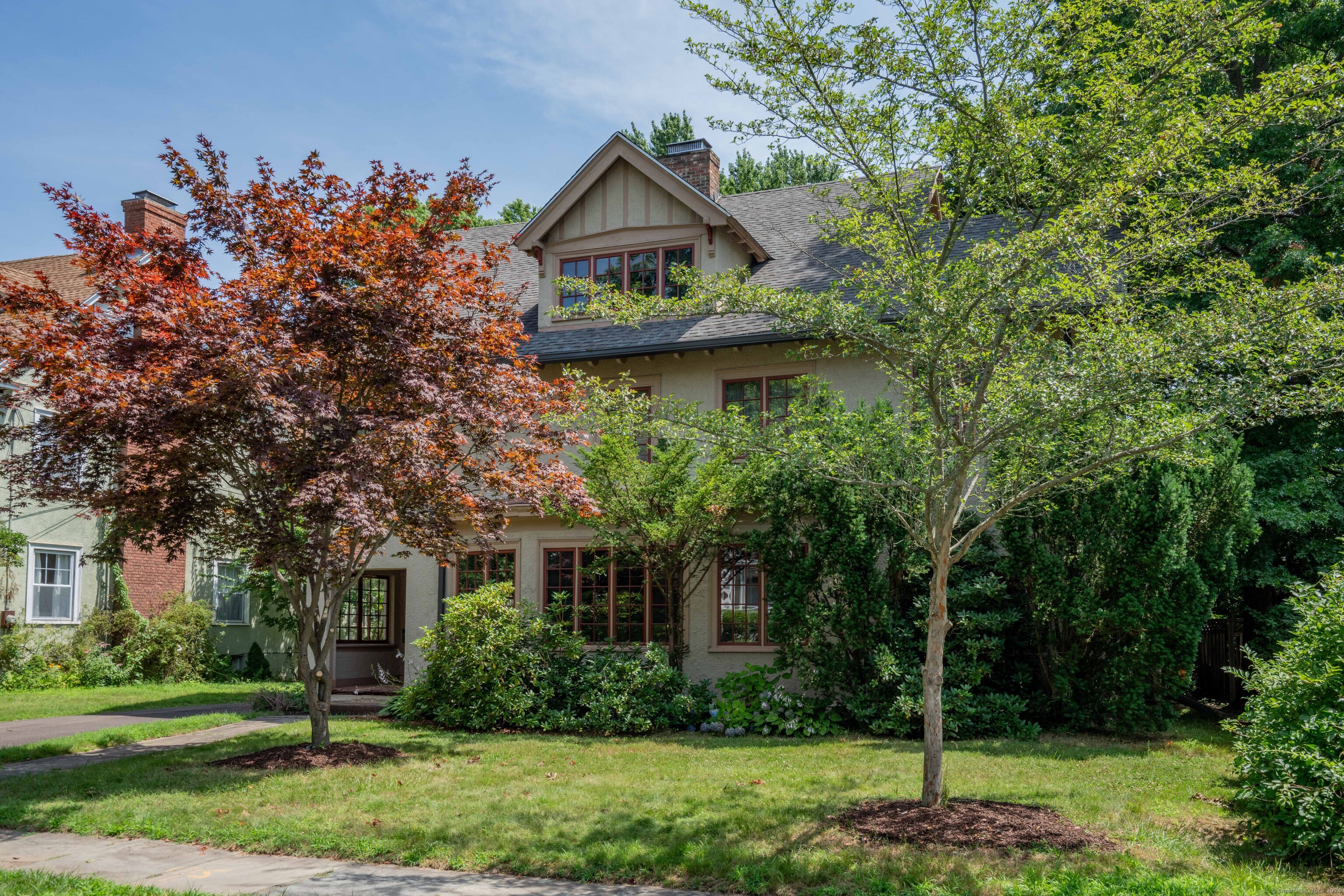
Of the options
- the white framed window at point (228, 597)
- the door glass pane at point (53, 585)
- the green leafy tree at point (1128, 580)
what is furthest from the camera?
the white framed window at point (228, 597)

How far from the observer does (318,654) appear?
10961mm

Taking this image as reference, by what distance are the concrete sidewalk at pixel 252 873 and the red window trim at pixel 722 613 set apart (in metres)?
9.00

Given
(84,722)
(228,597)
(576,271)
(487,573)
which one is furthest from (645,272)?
(228,597)

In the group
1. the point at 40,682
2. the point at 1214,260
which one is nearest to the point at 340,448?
the point at 1214,260

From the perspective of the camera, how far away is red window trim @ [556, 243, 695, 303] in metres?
16.9

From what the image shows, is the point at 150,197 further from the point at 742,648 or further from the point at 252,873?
the point at 252,873

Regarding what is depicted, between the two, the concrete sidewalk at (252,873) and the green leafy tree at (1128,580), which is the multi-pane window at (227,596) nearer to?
the concrete sidewalk at (252,873)

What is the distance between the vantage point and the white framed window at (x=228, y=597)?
79.6 ft

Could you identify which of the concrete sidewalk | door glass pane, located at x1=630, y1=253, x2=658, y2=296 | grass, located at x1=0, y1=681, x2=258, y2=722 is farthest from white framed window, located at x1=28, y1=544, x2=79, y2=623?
the concrete sidewalk

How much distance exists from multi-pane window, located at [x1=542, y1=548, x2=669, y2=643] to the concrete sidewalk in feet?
28.6

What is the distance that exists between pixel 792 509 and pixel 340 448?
6566 millimetres

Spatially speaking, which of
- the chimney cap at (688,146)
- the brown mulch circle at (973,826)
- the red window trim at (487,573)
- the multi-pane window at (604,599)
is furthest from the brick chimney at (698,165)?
the brown mulch circle at (973,826)

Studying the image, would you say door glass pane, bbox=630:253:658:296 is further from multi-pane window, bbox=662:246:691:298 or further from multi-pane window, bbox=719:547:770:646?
multi-pane window, bbox=719:547:770:646

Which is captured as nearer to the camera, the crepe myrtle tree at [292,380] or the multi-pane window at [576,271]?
the crepe myrtle tree at [292,380]
